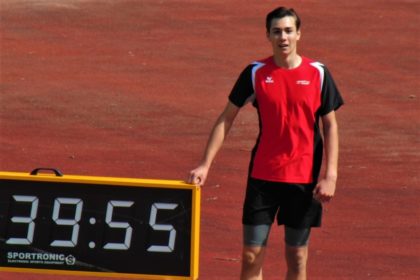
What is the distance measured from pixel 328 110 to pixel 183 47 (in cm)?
1498

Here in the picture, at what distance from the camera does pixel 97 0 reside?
92.1 ft

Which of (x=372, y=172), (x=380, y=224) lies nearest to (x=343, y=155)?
(x=372, y=172)

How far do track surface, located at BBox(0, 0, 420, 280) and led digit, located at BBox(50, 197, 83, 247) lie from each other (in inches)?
81.6

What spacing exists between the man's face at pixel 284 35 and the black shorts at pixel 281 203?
0.86 metres

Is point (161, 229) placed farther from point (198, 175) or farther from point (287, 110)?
point (287, 110)

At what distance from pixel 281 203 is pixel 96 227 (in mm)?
1225

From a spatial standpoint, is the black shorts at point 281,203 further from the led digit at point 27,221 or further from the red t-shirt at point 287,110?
the led digit at point 27,221

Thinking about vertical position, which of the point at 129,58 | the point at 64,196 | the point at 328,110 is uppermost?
the point at 328,110

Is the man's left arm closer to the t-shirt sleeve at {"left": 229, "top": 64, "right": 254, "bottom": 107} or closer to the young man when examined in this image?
the young man

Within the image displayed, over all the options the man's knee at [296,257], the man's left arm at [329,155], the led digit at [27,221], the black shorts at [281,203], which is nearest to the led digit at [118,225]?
the led digit at [27,221]

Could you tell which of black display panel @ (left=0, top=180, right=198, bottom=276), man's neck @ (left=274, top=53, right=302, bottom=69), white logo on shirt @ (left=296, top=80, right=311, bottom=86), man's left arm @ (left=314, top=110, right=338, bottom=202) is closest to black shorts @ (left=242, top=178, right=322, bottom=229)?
man's left arm @ (left=314, top=110, right=338, bottom=202)

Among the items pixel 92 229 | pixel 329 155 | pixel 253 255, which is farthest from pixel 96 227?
pixel 329 155

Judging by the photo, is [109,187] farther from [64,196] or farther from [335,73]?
[335,73]

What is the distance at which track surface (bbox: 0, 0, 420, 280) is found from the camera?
43.0 ft
